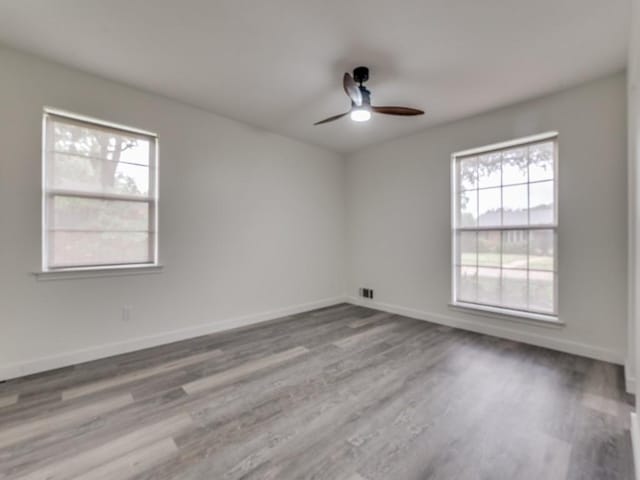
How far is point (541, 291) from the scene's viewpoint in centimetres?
321

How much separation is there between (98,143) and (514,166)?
14.7ft

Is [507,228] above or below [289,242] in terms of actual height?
above

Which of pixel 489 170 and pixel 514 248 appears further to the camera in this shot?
pixel 489 170

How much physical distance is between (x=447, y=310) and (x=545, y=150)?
7.17 ft

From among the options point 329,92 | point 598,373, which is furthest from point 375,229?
point 598,373

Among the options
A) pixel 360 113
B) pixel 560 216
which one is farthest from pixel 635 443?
pixel 360 113

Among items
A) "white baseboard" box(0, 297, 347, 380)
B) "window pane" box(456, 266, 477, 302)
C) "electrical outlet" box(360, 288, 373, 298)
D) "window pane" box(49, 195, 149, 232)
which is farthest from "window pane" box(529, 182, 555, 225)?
"window pane" box(49, 195, 149, 232)

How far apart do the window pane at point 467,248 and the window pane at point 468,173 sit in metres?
0.62

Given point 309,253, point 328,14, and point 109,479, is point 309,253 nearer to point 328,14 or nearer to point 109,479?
point 328,14

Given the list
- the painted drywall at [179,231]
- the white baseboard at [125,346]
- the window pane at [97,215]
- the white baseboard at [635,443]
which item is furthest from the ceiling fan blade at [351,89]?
the white baseboard at [125,346]

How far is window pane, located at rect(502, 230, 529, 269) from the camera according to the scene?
3.33 metres

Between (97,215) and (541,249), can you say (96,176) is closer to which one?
(97,215)

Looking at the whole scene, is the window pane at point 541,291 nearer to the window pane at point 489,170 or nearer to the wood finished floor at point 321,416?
the wood finished floor at point 321,416

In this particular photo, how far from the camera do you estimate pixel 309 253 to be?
4.76 metres
